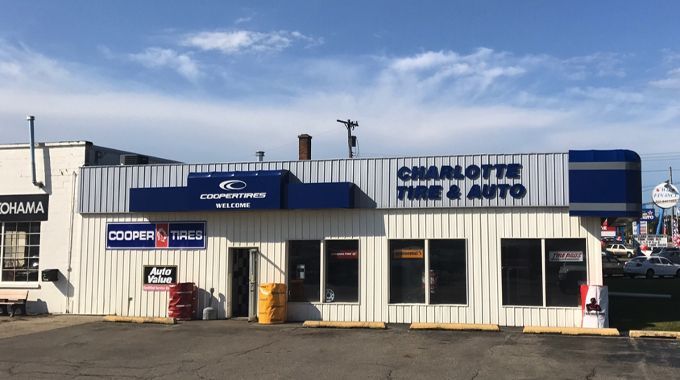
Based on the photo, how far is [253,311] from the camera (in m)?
17.8

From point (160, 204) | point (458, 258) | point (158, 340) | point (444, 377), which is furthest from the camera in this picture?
point (160, 204)

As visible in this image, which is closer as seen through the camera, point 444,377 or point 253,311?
point 444,377

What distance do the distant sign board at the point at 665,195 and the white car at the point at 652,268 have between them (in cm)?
2341

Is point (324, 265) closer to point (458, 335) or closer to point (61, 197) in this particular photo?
point (458, 335)

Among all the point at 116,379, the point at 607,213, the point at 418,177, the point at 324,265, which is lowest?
the point at 116,379

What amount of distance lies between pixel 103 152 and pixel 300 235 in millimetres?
7856

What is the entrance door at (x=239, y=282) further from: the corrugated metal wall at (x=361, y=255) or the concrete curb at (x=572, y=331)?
the concrete curb at (x=572, y=331)

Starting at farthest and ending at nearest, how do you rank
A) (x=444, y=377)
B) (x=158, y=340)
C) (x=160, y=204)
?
(x=160, y=204) → (x=158, y=340) → (x=444, y=377)

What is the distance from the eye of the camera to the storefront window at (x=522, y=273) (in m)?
16.4

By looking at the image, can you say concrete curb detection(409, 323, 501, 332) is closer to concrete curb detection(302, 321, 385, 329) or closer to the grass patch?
concrete curb detection(302, 321, 385, 329)

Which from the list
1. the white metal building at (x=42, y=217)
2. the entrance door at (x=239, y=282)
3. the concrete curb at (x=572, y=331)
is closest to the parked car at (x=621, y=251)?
the concrete curb at (x=572, y=331)

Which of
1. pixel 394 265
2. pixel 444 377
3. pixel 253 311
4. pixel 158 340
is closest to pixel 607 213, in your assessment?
pixel 394 265

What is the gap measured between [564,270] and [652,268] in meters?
25.5

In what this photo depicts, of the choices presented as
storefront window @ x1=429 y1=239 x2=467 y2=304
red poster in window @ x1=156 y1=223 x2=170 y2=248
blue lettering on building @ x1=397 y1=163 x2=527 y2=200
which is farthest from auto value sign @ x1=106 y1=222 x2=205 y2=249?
storefront window @ x1=429 y1=239 x2=467 y2=304
